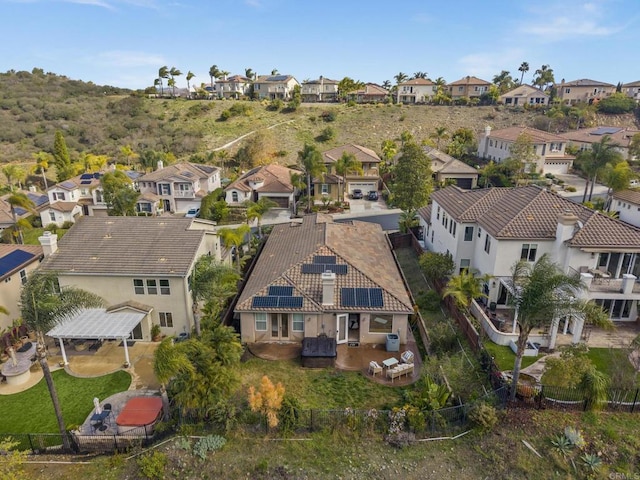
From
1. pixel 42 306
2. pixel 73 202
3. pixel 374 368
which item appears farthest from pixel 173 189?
pixel 374 368

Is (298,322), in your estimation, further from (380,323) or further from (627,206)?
(627,206)

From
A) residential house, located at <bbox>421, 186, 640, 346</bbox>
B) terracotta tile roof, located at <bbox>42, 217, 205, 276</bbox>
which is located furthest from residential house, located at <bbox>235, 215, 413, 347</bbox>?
residential house, located at <bbox>421, 186, 640, 346</bbox>

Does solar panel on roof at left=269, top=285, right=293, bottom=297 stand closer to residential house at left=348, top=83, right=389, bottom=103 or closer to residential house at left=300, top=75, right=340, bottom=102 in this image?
residential house at left=348, top=83, right=389, bottom=103

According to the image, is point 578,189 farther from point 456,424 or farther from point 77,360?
point 77,360

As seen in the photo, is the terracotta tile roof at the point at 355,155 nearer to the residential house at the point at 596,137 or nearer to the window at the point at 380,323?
the residential house at the point at 596,137

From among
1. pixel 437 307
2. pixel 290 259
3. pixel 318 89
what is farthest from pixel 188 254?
pixel 318 89

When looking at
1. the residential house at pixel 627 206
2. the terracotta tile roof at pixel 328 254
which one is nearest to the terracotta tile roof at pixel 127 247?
the terracotta tile roof at pixel 328 254
